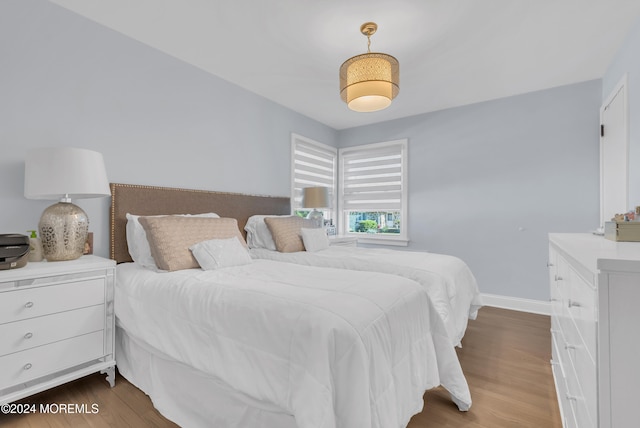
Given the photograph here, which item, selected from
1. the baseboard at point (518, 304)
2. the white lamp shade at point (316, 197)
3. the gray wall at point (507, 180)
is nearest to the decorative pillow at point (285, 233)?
the white lamp shade at point (316, 197)

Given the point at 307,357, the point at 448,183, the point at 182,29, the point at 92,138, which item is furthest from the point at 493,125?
the point at 92,138

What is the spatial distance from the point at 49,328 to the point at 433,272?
2342 millimetres

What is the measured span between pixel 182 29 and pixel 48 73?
3.20 ft

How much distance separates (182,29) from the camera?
236 centimetres

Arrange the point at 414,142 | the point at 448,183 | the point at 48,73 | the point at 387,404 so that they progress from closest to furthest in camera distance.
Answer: the point at 387,404 → the point at 48,73 → the point at 448,183 → the point at 414,142

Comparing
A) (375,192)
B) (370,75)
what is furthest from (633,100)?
(375,192)

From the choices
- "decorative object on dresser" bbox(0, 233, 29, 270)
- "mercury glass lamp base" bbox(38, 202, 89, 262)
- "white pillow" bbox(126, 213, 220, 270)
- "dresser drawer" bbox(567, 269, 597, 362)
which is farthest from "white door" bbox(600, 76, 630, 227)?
"decorative object on dresser" bbox(0, 233, 29, 270)

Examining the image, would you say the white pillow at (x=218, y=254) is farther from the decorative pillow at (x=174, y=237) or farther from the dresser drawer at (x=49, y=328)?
the dresser drawer at (x=49, y=328)

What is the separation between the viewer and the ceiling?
2096 millimetres

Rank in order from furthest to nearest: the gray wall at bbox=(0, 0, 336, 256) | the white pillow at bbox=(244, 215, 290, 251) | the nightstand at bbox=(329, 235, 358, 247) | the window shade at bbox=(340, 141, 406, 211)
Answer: the window shade at bbox=(340, 141, 406, 211)
the nightstand at bbox=(329, 235, 358, 247)
the white pillow at bbox=(244, 215, 290, 251)
the gray wall at bbox=(0, 0, 336, 256)

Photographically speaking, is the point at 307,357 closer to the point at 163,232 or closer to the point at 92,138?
the point at 163,232

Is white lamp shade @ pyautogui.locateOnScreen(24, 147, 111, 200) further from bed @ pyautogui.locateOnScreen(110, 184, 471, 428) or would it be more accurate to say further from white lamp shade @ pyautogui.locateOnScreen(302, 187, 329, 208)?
white lamp shade @ pyautogui.locateOnScreen(302, 187, 329, 208)

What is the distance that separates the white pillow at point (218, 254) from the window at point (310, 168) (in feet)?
6.12

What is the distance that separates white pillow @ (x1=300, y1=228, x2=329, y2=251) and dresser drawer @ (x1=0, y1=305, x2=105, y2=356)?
1722 millimetres
